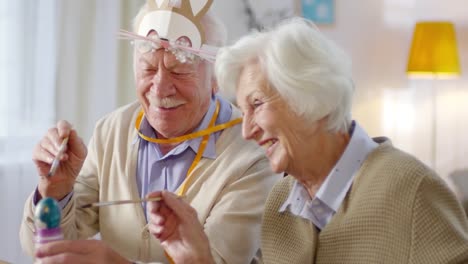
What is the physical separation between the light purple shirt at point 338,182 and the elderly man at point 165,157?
9.5 inches

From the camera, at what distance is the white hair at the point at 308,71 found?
1.44m

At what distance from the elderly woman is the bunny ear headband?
0.32 m

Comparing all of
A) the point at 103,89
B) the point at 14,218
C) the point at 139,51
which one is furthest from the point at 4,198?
the point at 139,51

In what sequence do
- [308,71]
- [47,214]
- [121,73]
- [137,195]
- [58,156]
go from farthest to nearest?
[121,73]
[137,195]
[58,156]
[308,71]
[47,214]

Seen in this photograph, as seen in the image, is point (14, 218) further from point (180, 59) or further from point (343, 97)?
point (343, 97)

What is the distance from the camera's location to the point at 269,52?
1.48m

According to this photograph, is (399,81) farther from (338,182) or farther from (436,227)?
(436,227)

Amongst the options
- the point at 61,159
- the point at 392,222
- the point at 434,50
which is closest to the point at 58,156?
the point at 61,159

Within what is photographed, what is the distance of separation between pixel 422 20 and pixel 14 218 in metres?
2.50

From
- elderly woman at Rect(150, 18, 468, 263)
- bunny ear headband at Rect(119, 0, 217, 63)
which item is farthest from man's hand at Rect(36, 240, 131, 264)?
bunny ear headband at Rect(119, 0, 217, 63)

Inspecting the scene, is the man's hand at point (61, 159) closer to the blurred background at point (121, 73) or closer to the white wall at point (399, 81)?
the blurred background at point (121, 73)

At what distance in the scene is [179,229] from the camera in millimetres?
1489

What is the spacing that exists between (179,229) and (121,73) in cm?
226

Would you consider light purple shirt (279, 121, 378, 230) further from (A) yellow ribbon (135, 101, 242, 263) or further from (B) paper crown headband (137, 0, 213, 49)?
(B) paper crown headband (137, 0, 213, 49)
